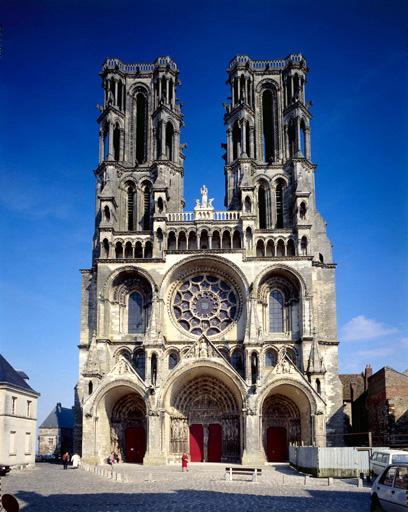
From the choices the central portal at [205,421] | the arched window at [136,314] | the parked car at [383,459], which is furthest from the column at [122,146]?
the parked car at [383,459]

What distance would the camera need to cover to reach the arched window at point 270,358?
39.8m

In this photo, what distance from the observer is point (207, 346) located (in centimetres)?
3759

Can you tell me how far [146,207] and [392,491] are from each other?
3343cm

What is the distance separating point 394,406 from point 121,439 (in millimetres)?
16978

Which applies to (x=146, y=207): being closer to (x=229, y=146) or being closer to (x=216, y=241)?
(x=216, y=241)

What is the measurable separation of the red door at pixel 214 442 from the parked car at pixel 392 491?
1003 inches

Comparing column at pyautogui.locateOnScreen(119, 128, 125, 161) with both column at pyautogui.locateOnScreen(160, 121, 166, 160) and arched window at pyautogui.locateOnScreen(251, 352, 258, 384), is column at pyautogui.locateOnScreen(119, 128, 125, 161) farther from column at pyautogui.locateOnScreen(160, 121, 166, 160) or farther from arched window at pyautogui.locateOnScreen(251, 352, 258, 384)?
arched window at pyautogui.locateOnScreen(251, 352, 258, 384)

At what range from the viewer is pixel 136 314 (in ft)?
136

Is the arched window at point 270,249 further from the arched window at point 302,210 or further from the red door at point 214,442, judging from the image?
the red door at point 214,442

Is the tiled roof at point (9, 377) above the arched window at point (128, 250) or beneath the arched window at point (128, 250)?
beneath

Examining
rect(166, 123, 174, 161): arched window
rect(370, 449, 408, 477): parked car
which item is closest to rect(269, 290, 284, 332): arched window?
rect(166, 123, 174, 161): arched window

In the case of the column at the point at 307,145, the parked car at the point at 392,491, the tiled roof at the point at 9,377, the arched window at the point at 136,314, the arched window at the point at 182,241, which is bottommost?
the parked car at the point at 392,491

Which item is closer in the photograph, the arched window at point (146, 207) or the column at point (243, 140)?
the arched window at point (146, 207)

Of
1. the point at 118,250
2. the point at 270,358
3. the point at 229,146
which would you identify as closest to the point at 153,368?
the point at 270,358
